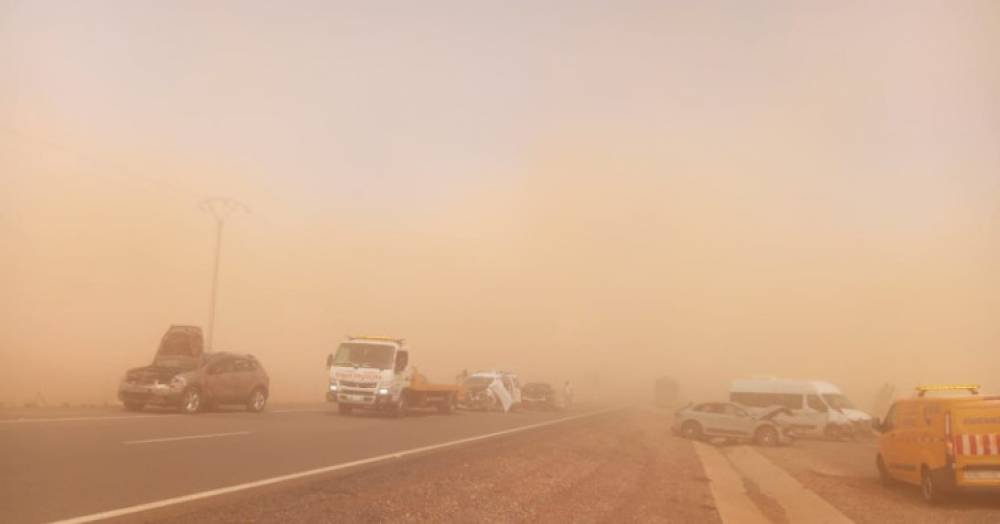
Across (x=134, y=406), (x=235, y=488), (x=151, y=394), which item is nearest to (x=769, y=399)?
(x=151, y=394)

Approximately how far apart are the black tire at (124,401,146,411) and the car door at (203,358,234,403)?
6.35 feet

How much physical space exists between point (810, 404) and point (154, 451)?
3271 cm

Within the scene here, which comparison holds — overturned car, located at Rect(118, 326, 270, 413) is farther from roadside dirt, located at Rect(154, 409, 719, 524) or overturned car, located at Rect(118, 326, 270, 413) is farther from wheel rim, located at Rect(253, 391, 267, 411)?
roadside dirt, located at Rect(154, 409, 719, 524)

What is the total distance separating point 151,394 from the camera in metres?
23.8

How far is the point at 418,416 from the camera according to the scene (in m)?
31.5

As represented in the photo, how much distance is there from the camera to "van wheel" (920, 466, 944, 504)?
14422mm

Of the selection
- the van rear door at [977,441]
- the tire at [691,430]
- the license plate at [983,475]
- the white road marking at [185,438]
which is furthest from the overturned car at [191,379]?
the license plate at [983,475]

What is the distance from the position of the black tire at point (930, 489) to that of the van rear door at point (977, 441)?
0.69 metres

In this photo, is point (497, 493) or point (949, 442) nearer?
point (497, 493)

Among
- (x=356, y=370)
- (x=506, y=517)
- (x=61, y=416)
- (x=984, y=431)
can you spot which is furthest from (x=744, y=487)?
(x=61, y=416)

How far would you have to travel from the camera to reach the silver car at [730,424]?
99.5 feet

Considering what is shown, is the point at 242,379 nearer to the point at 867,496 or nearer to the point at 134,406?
the point at 134,406

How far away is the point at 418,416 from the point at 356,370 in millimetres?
4567

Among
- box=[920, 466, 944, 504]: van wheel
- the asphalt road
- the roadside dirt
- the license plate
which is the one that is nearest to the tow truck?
the asphalt road
